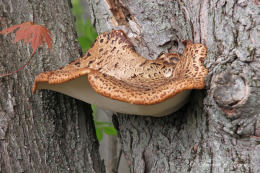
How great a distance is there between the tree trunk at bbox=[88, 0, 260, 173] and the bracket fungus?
117 millimetres

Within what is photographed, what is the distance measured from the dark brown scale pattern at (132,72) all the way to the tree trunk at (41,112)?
0.24 meters

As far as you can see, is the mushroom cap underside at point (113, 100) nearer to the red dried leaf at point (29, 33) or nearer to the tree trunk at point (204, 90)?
the tree trunk at point (204, 90)

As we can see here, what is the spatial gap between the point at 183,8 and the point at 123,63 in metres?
0.66

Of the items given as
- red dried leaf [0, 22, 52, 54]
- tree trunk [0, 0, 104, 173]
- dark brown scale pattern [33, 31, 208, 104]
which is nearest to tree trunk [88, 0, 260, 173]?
dark brown scale pattern [33, 31, 208, 104]

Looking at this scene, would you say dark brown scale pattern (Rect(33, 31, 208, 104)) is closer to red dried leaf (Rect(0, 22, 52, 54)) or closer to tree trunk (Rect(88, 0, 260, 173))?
tree trunk (Rect(88, 0, 260, 173))

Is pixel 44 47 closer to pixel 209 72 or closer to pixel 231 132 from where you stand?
pixel 209 72

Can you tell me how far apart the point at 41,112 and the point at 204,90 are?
4.23ft

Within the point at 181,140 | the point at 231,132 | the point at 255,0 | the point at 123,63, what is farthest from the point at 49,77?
the point at 255,0

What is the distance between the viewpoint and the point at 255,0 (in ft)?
6.37

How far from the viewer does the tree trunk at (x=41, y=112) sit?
2.36 meters

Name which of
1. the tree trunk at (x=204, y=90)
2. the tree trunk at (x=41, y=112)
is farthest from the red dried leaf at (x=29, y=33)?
the tree trunk at (x=204, y=90)

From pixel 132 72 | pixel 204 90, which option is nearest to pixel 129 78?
pixel 132 72

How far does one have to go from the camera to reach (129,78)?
93.4 inches

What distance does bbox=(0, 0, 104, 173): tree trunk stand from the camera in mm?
2359
